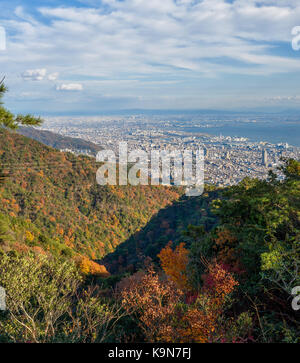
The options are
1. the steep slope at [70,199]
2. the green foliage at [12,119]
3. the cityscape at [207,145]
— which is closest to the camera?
the green foliage at [12,119]

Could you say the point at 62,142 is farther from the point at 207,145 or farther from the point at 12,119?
the point at 12,119

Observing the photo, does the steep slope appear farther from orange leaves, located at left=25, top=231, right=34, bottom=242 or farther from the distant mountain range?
the distant mountain range

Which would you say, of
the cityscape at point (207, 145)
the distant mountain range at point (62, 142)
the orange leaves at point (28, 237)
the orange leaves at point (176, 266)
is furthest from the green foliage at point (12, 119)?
the distant mountain range at point (62, 142)

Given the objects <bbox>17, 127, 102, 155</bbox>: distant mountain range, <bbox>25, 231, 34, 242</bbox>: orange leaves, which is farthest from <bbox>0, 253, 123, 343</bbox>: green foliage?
<bbox>17, 127, 102, 155</bbox>: distant mountain range

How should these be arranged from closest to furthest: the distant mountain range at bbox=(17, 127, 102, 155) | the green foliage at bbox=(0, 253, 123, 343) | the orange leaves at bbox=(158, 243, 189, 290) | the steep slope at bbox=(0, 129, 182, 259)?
the green foliage at bbox=(0, 253, 123, 343) < the orange leaves at bbox=(158, 243, 189, 290) < the steep slope at bbox=(0, 129, 182, 259) < the distant mountain range at bbox=(17, 127, 102, 155)

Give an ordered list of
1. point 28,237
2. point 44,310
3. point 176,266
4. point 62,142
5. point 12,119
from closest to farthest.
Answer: point 12,119 < point 44,310 < point 176,266 < point 28,237 < point 62,142

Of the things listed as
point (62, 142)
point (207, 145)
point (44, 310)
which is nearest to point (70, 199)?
point (207, 145)

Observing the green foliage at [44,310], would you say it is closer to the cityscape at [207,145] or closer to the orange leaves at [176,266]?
the orange leaves at [176,266]

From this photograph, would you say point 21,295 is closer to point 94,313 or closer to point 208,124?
point 94,313
